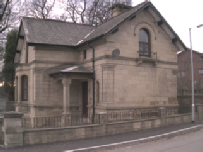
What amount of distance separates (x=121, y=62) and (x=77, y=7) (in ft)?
70.3

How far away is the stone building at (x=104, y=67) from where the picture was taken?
582 inches

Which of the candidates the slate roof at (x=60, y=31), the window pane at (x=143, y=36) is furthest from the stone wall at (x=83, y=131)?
the slate roof at (x=60, y=31)

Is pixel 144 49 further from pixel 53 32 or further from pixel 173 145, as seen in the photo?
pixel 173 145

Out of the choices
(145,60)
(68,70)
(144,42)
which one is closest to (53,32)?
(68,70)

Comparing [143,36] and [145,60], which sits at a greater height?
[143,36]

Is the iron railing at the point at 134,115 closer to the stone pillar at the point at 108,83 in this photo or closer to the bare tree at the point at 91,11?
the stone pillar at the point at 108,83

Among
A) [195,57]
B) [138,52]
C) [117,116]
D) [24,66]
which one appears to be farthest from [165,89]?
[195,57]

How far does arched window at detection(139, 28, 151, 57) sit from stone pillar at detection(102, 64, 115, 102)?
3058 millimetres

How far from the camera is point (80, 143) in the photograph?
10031mm

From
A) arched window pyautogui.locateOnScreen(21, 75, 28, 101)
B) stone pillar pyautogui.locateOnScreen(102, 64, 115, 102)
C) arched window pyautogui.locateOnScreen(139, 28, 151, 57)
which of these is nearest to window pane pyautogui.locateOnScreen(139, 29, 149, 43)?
arched window pyautogui.locateOnScreen(139, 28, 151, 57)

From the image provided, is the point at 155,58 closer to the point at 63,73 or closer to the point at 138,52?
the point at 138,52

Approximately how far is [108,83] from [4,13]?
1853cm

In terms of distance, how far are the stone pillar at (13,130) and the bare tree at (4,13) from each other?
63.6 feet

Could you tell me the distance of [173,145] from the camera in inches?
380
